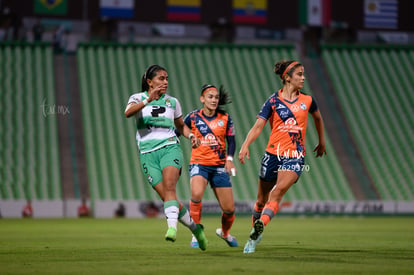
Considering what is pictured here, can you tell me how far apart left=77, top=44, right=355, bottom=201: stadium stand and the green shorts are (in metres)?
17.7

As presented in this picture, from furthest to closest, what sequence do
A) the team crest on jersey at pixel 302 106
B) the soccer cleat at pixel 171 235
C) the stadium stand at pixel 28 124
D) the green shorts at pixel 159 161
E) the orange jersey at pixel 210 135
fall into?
the stadium stand at pixel 28 124 < the orange jersey at pixel 210 135 < the team crest on jersey at pixel 302 106 < the green shorts at pixel 159 161 < the soccer cleat at pixel 171 235

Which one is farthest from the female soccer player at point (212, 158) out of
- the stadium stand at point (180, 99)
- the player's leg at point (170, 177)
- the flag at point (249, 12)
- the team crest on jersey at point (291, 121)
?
the flag at point (249, 12)

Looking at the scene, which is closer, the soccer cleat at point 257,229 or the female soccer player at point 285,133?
the soccer cleat at point 257,229

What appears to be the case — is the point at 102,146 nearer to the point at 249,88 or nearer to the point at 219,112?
the point at 249,88

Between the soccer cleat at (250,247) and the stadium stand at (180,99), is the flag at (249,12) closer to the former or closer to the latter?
the stadium stand at (180,99)

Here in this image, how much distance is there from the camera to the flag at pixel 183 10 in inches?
1287

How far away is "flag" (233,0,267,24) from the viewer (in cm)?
3341

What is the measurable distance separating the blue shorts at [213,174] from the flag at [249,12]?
21.7m

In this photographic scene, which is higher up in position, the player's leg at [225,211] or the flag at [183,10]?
the flag at [183,10]

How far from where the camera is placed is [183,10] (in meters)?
32.8

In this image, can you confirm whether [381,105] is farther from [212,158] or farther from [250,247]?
[250,247]

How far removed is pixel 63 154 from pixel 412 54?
16803mm

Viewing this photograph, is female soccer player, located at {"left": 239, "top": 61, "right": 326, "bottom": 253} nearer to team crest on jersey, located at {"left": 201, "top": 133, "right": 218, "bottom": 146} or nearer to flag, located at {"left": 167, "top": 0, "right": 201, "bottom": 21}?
team crest on jersey, located at {"left": 201, "top": 133, "right": 218, "bottom": 146}

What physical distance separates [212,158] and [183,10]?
2116cm
